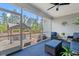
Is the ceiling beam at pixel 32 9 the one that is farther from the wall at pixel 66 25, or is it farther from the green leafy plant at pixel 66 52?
the green leafy plant at pixel 66 52

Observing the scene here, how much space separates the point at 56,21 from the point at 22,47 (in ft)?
3.46

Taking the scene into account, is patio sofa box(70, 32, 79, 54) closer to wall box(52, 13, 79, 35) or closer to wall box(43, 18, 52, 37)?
wall box(52, 13, 79, 35)

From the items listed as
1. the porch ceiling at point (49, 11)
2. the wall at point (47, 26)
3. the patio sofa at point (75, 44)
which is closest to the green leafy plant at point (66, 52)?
the patio sofa at point (75, 44)

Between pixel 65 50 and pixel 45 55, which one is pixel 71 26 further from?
pixel 45 55

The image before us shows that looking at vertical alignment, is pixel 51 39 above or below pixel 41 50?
above

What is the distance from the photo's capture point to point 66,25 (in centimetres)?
296

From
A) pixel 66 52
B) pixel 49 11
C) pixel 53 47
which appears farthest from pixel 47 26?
pixel 66 52

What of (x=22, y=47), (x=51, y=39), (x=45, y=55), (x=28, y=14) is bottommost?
(x=45, y=55)

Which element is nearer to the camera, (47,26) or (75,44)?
(75,44)

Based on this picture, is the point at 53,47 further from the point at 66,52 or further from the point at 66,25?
the point at 66,25

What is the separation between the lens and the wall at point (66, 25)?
112 inches

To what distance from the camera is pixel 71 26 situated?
290cm

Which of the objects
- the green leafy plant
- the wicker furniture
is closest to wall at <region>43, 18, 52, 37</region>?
the wicker furniture

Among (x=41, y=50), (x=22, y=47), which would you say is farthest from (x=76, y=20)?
(x=22, y=47)
